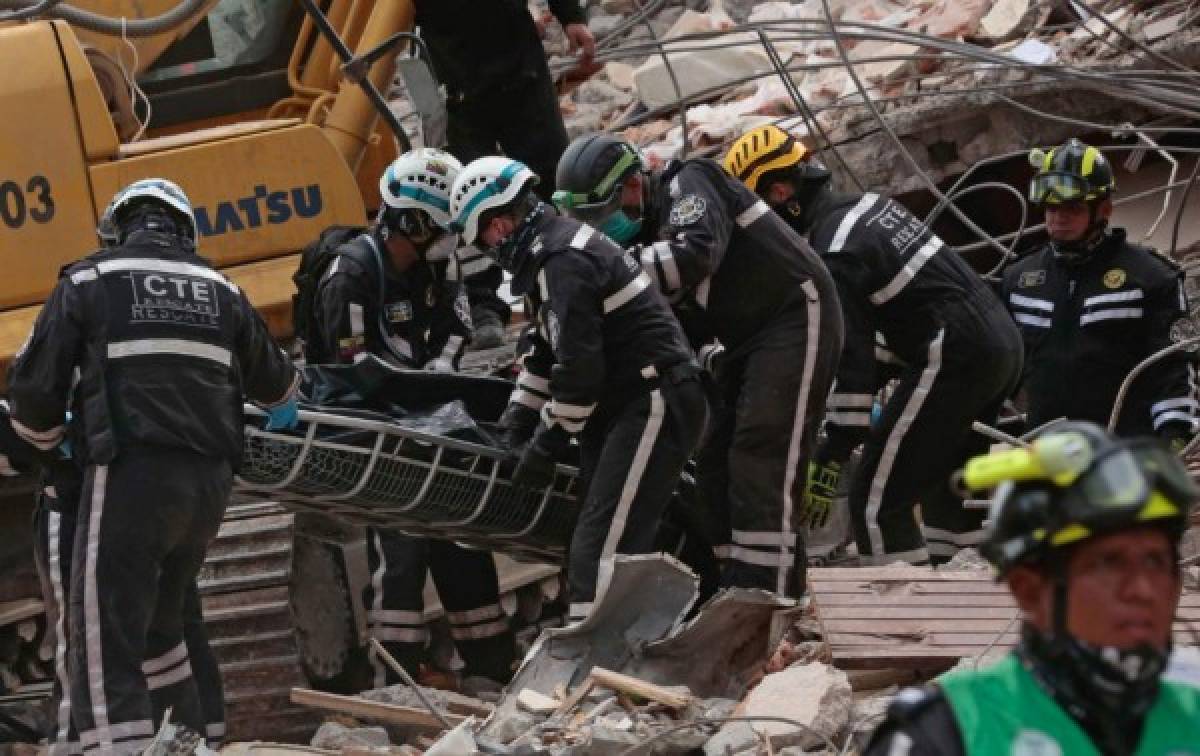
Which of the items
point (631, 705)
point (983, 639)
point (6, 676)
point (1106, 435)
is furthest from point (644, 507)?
point (1106, 435)

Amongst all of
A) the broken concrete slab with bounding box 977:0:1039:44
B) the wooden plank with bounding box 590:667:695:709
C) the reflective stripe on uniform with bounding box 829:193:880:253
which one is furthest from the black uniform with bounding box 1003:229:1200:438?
the broken concrete slab with bounding box 977:0:1039:44

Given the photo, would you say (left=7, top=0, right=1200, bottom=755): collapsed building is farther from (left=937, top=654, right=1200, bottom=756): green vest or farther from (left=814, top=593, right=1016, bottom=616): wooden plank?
(left=937, top=654, right=1200, bottom=756): green vest

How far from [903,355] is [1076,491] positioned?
6.68 metres

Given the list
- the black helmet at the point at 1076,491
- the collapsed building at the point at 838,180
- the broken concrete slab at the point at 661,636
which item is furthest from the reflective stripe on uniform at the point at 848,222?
the black helmet at the point at 1076,491

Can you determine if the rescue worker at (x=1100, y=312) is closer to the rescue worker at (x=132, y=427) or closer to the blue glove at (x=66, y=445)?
the rescue worker at (x=132, y=427)

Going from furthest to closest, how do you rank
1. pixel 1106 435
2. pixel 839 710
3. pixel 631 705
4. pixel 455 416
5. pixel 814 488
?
1. pixel 814 488
2. pixel 455 416
3. pixel 631 705
4. pixel 839 710
5. pixel 1106 435

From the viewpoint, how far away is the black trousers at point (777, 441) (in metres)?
9.19

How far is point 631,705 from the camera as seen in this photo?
7.84 meters

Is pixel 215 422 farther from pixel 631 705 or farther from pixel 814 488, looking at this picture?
pixel 814 488

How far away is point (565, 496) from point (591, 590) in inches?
24.2

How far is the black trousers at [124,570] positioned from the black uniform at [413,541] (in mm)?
2140

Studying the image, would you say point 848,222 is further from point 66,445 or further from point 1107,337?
point 66,445

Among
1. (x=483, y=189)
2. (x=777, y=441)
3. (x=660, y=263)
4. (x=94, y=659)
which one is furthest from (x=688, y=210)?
(x=94, y=659)

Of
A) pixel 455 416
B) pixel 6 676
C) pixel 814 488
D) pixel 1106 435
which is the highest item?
pixel 1106 435
